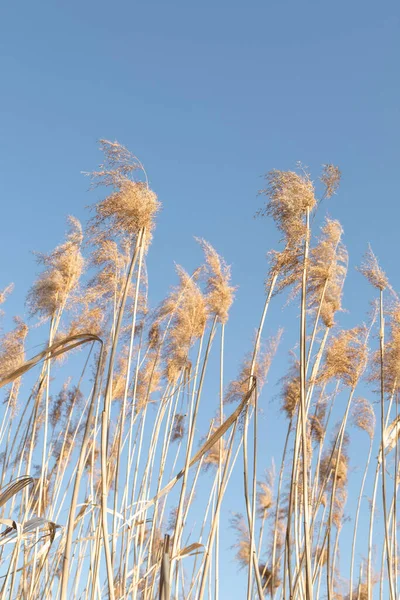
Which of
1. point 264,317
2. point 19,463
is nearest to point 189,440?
point 264,317

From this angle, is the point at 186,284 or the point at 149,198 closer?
the point at 149,198

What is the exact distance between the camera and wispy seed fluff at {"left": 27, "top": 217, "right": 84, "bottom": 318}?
14.7ft

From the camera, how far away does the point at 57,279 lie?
14.7ft

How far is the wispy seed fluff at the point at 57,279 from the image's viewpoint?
14.7 ft

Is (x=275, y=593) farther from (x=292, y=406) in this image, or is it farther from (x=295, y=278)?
(x=295, y=278)

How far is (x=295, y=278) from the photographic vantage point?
3375 millimetres

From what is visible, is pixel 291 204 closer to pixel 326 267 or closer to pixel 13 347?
pixel 326 267

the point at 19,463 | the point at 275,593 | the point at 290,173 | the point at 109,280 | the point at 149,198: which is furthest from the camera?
the point at 275,593

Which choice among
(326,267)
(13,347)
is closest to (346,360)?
(326,267)

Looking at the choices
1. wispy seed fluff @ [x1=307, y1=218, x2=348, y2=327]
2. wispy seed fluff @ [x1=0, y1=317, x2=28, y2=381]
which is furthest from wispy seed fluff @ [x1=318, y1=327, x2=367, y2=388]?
wispy seed fluff @ [x1=0, y1=317, x2=28, y2=381]

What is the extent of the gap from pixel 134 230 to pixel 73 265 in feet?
4.56

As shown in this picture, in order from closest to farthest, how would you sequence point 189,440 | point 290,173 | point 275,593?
point 189,440 → point 290,173 → point 275,593

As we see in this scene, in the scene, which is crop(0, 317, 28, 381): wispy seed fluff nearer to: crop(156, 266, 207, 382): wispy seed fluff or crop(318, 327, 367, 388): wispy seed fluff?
crop(156, 266, 207, 382): wispy seed fluff

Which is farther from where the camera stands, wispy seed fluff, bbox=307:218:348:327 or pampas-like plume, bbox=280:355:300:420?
pampas-like plume, bbox=280:355:300:420
